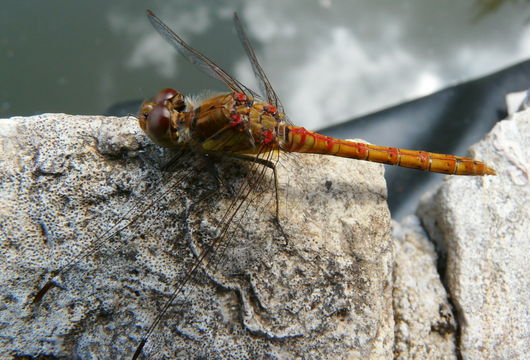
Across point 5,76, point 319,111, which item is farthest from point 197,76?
point 5,76

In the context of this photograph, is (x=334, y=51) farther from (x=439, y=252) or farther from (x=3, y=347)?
(x=3, y=347)

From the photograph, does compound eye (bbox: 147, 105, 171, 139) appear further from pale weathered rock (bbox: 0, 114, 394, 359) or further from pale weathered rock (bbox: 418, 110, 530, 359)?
pale weathered rock (bbox: 418, 110, 530, 359)

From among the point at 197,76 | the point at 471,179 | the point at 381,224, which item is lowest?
the point at 381,224

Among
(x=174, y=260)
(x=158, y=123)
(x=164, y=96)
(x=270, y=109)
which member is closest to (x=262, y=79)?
(x=270, y=109)

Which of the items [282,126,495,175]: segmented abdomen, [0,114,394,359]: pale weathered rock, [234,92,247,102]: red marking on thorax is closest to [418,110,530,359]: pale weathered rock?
[282,126,495,175]: segmented abdomen

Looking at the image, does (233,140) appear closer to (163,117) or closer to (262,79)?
(163,117)

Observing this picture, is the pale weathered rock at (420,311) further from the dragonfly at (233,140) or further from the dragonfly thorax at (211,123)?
the dragonfly thorax at (211,123)
